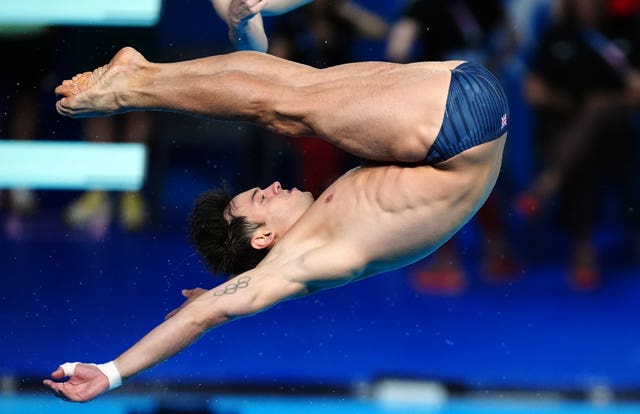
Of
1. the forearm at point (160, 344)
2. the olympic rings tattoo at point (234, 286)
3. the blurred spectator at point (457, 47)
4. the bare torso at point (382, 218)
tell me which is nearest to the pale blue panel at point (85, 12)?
the blurred spectator at point (457, 47)

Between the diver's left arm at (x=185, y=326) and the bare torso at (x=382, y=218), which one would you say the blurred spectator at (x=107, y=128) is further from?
the diver's left arm at (x=185, y=326)

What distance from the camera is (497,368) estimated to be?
5996 millimetres

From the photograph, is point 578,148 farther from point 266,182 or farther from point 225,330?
point 225,330

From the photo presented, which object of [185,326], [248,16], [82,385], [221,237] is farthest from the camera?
[221,237]

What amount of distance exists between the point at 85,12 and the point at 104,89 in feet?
7.13

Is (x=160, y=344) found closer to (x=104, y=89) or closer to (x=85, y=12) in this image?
(x=104, y=89)

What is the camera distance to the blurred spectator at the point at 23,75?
6180 millimetres

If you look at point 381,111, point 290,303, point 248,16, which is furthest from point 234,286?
point 290,303

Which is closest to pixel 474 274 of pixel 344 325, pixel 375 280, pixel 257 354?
pixel 375 280

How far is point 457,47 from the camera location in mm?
6352

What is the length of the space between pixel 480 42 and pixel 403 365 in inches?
67.8

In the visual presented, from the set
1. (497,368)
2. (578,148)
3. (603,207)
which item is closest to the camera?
(497,368)

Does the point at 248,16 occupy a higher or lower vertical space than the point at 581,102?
lower

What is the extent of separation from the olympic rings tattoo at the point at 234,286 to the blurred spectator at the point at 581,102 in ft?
11.1
